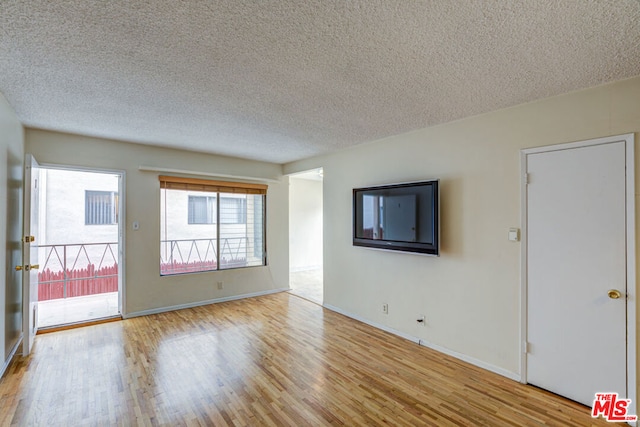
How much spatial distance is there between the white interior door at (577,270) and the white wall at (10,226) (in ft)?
14.9

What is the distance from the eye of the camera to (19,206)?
3197 mm

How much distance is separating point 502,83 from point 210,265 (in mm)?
4639

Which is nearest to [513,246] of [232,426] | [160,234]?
[232,426]

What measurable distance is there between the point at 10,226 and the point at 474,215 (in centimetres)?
448

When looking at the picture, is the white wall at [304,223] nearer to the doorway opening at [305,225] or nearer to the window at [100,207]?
the doorway opening at [305,225]

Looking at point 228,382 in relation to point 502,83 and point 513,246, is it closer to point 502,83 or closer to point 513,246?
point 513,246

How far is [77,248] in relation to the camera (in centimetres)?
572

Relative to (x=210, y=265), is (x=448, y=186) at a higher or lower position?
higher

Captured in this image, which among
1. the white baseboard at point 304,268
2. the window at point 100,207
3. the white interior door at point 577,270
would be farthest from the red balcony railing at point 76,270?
the white interior door at point 577,270

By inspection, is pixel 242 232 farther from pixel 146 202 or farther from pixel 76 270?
pixel 76 270

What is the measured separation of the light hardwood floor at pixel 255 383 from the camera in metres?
2.12

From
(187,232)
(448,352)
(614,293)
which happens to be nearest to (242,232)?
(187,232)

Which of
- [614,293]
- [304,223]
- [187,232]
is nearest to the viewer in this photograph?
[614,293]

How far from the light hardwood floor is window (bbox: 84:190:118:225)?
3.39 metres
